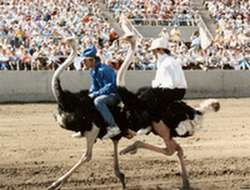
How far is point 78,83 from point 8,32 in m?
3.88

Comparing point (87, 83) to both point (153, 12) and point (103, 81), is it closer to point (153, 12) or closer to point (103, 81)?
point (153, 12)

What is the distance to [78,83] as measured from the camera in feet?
75.7

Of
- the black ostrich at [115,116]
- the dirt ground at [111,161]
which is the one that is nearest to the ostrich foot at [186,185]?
the black ostrich at [115,116]

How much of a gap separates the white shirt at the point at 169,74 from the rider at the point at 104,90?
659 mm

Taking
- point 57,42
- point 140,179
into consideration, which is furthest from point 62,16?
point 140,179

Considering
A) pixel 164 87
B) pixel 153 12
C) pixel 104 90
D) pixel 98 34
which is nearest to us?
pixel 164 87

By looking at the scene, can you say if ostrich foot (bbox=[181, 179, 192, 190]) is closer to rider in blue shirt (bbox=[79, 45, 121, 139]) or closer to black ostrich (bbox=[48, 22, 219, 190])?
black ostrich (bbox=[48, 22, 219, 190])

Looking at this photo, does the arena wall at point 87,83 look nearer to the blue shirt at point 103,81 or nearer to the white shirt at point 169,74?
the blue shirt at point 103,81

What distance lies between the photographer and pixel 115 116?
33.6ft

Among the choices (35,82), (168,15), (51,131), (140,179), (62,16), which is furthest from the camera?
(168,15)

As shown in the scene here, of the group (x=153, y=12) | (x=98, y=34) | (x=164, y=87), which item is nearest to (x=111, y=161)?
(x=164, y=87)

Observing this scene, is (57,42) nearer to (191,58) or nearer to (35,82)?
(35,82)

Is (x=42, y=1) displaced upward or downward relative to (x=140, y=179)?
downward

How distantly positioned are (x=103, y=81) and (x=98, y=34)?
1731 cm
